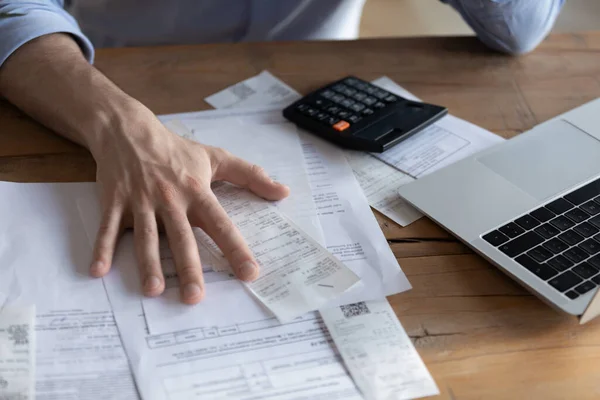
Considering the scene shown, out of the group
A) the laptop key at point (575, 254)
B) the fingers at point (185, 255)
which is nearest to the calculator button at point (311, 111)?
the fingers at point (185, 255)

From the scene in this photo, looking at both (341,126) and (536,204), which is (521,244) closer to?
(536,204)

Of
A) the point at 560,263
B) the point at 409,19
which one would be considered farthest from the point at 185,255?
the point at 409,19

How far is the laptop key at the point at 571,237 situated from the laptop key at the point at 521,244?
0.02 m

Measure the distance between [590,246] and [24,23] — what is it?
0.72 meters

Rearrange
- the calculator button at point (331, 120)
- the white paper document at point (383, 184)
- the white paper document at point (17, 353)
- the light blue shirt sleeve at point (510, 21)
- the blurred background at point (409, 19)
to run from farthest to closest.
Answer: the blurred background at point (409, 19), the light blue shirt sleeve at point (510, 21), the calculator button at point (331, 120), the white paper document at point (383, 184), the white paper document at point (17, 353)

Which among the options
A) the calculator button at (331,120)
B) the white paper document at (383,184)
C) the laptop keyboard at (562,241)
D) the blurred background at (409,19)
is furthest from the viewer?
the blurred background at (409,19)

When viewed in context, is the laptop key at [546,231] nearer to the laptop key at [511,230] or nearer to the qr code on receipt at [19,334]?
the laptop key at [511,230]

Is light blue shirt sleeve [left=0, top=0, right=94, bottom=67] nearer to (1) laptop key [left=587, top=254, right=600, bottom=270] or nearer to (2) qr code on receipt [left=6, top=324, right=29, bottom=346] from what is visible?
(2) qr code on receipt [left=6, top=324, right=29, bottom=346]

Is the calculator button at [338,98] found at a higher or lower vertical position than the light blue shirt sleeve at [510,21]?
lower

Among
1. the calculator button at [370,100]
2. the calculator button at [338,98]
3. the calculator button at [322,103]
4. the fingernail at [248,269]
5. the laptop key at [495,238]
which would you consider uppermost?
the laptop key at [495,238]

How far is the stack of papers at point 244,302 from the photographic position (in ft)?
1.76

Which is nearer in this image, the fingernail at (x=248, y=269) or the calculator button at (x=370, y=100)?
the fingernail at (x=248, y=269)

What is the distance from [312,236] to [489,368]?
218 millimetres

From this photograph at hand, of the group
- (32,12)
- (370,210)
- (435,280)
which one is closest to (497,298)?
(435,280)
